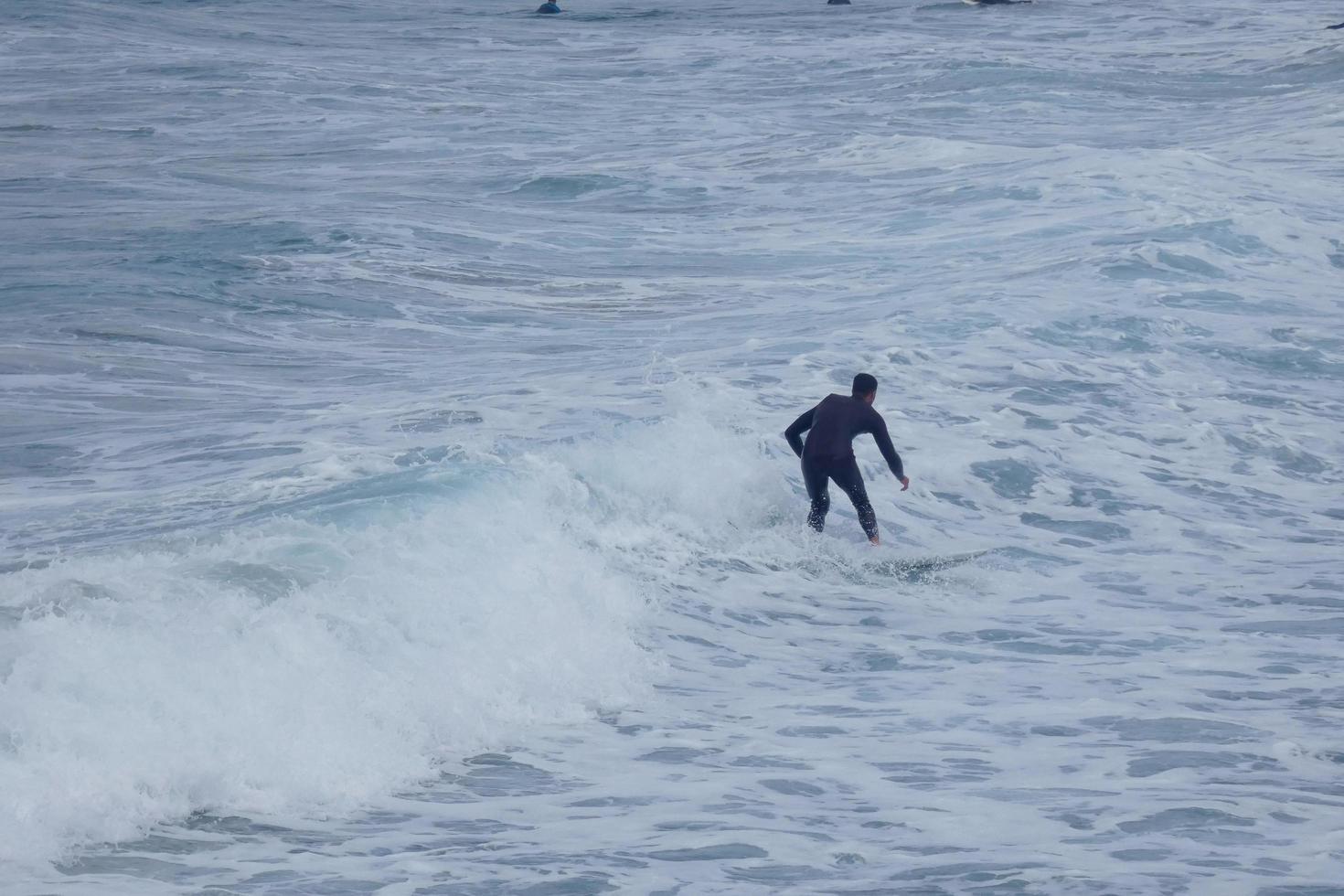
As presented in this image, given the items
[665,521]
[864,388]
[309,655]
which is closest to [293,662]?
[309,655]

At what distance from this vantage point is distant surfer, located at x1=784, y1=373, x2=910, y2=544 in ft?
39.9

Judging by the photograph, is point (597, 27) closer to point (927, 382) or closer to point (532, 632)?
point (927, 382)

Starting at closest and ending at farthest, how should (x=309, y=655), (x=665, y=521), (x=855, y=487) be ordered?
(x=309, y=655), (x=855, y=487), (x=665, y=521)

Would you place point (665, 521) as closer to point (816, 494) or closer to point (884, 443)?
point (816, 494)

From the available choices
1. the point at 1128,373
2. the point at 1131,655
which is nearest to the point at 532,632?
the point at 1131,655

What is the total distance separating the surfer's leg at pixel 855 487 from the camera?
12.1 m

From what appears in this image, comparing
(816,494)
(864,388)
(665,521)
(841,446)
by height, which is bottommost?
(665,521)

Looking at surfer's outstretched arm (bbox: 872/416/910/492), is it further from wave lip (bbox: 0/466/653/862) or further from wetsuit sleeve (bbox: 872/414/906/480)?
wave lip (bbox: 0/466/653/862)

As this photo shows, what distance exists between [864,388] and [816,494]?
85 centimetres

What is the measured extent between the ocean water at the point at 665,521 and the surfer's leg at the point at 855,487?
44 cm

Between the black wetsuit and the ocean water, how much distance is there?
552 mm

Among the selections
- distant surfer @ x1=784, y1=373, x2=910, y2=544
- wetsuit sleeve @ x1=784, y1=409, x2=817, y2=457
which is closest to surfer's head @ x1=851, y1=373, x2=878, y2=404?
distant surfer @ x1=784, y1=373, x2=910, y2=544

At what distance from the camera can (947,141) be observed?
102 ft

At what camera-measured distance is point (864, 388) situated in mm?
12164
